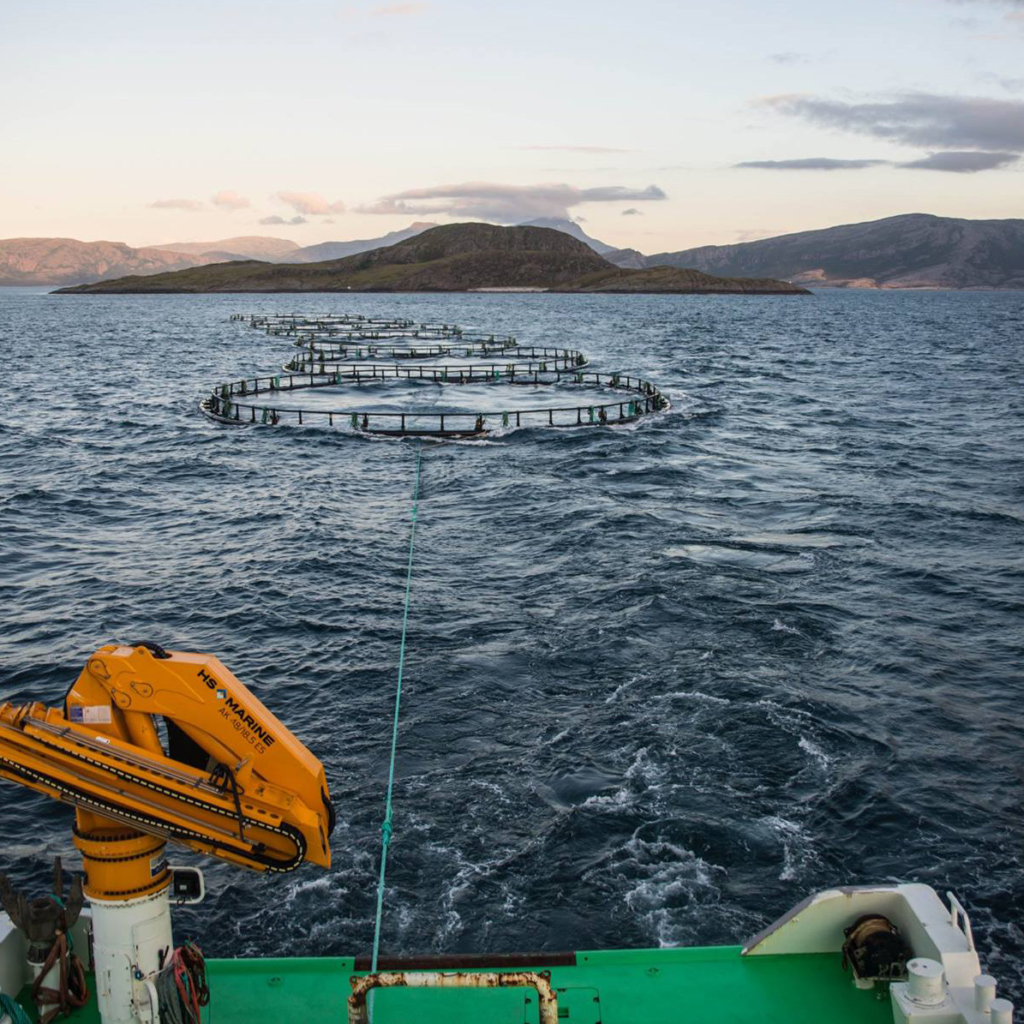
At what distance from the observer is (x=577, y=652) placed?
1118 inches

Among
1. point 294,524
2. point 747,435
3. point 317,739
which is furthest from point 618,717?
point 747,435

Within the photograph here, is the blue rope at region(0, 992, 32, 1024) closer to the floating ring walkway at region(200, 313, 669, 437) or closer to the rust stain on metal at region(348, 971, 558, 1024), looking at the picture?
the rust stain on metal at region(348, 971, 558, 1024)

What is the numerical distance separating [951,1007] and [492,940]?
914 cm

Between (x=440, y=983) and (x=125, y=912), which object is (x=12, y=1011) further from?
(x=440, y=983)

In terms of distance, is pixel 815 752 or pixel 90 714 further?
pixel 815 752

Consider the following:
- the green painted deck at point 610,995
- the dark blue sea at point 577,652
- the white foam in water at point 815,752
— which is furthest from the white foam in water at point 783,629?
the green painted deck at point 610,995

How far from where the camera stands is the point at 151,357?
131750 mm

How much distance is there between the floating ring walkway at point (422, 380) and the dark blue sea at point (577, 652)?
4944 mm

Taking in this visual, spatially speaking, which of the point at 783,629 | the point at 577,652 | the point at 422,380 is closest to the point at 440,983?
the point at 577,652

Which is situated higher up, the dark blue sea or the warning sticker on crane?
the warning sticker on crane

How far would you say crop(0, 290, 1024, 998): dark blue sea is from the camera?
18641 mm

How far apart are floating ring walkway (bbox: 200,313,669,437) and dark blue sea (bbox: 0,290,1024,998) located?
16.2 feet

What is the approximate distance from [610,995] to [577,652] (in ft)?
58.0

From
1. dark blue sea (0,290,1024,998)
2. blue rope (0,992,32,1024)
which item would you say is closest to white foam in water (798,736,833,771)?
dark blue sea (0,290,1024,998)
